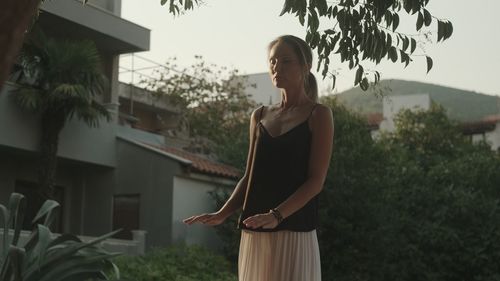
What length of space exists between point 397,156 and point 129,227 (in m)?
10.4

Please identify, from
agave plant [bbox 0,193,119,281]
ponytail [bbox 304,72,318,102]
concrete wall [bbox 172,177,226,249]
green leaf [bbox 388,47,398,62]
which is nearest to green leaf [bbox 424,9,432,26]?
green leaf [bbox 388,47,398,62]

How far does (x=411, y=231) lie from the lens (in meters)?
20.6

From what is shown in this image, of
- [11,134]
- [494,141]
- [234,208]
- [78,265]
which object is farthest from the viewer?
[494,141]

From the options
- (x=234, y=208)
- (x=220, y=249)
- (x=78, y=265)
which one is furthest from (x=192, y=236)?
(x=234, y=208)

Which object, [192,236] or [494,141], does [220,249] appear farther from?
[494,141]

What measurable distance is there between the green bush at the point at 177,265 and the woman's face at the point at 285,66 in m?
10.6

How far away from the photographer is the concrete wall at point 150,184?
19.4m

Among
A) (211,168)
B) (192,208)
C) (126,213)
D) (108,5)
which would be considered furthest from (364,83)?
(108,5)

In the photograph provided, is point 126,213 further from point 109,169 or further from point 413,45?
point 413,45

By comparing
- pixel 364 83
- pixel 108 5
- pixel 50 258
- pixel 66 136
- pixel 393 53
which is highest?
pixel 108 5

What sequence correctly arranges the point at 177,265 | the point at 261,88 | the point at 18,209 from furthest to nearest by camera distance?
1. the point at 261,88
2. the point at 177,265
3. the point at 18,209

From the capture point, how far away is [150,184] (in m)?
20.0

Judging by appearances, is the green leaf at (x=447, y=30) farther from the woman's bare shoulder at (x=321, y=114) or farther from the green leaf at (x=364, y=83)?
the woman's bare shoulder at (x=321, y=114)

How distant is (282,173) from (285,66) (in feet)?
1.47
